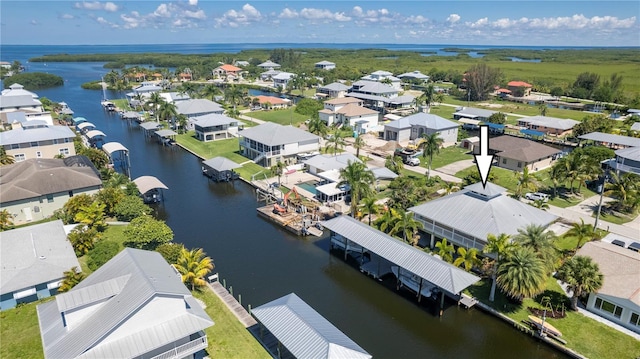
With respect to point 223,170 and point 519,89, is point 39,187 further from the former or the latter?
point 519,89

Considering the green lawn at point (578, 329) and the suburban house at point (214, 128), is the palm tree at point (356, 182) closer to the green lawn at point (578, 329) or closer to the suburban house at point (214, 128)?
the green lawn at point (578, 329)

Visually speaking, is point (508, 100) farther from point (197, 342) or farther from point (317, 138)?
point (197, 342)

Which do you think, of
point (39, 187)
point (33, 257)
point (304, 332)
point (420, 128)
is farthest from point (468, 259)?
point (420, 128)

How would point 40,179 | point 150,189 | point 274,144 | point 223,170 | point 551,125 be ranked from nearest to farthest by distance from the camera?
point 40,179 < point 150,189 < point 223,170 < point 274,144 < point 551,125

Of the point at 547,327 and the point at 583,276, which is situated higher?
the point at 583,276

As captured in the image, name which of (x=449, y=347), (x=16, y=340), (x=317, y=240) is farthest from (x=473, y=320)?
(x=16, y=340)

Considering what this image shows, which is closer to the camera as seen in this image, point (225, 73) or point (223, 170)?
point (223, 170)

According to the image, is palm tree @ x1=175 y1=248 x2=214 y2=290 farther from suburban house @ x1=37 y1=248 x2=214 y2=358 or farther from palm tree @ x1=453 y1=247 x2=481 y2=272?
palm tree @ x1=453 y1=247 x2=481 y2=272

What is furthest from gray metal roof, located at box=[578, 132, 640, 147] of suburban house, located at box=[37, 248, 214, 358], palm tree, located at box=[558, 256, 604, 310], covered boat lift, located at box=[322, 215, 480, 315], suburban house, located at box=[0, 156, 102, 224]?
suburban house, located at box=[0, 156, 102, 224]
